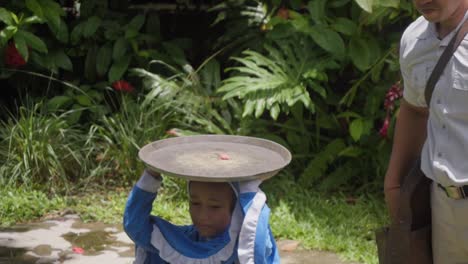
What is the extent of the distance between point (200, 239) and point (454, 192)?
1154 millimetres

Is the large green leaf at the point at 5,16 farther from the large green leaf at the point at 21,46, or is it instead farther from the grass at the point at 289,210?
the grass at the point at 289,210

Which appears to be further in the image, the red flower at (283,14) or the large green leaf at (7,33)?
the red flower at (283,14)

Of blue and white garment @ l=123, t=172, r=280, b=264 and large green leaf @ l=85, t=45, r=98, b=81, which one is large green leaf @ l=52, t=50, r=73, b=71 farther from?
blue and white garment @ l=123, t=172, r=280, b=264

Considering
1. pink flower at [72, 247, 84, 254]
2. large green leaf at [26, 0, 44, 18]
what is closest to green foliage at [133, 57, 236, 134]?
large green leaf at [26, 0, 44, 18]

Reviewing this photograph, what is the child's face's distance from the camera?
11.3ft

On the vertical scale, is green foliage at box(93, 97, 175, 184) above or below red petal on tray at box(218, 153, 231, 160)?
below

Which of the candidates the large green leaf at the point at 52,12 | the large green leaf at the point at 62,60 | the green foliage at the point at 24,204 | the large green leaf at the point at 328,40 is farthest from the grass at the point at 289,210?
the large green leaf at the point at 52,12

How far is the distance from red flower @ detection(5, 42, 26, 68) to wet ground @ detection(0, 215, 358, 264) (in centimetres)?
160

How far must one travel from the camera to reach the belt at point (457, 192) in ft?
9.29

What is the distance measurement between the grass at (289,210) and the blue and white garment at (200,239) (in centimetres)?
195

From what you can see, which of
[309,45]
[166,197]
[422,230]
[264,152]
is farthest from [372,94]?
[422,230]

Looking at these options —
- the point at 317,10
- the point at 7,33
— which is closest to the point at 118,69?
the point at 7,33

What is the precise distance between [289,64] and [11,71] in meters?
2.35

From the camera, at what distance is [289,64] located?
6715 mm
